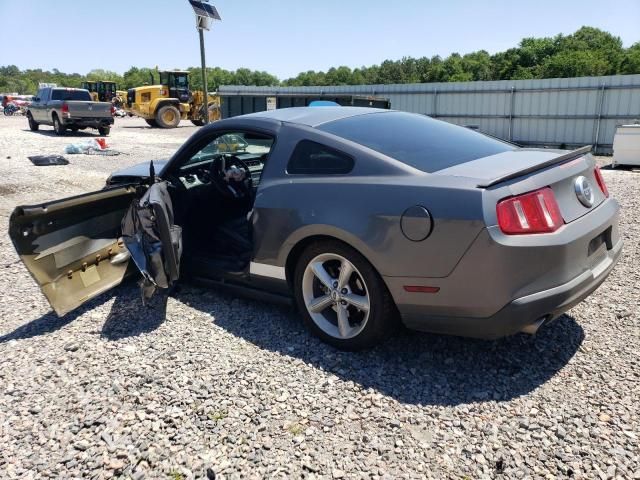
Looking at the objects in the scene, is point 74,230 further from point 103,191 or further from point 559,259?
point 559,259

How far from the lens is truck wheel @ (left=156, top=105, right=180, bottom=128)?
2723 centimetres

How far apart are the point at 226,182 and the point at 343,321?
1928 mm

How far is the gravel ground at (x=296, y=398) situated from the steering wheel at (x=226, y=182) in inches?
40.1

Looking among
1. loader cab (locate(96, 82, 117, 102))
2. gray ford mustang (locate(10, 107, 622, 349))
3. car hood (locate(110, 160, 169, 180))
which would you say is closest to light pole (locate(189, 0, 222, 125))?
car hood (locate(110, 160, 169, 180))

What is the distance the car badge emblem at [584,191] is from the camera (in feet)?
9.69

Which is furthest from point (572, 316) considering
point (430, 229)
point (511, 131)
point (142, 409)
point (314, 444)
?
point (511, 131)

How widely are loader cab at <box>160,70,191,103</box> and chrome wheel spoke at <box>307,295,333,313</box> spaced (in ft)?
90.6

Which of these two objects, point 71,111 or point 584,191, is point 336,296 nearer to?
point 584,191

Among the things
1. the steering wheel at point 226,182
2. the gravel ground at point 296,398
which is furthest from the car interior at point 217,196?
the gravel ground at point 296,398

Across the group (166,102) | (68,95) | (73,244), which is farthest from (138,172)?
(166,102)

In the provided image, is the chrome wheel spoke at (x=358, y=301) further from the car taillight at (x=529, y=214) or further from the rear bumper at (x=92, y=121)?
the rear bumper at (x=92, y=121)

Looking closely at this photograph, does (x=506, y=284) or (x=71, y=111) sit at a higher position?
(x=71, y=111)

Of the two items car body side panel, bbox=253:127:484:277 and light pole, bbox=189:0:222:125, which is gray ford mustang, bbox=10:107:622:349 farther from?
light pole, bbox=189:0:222:125

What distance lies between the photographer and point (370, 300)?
302 centimetres
